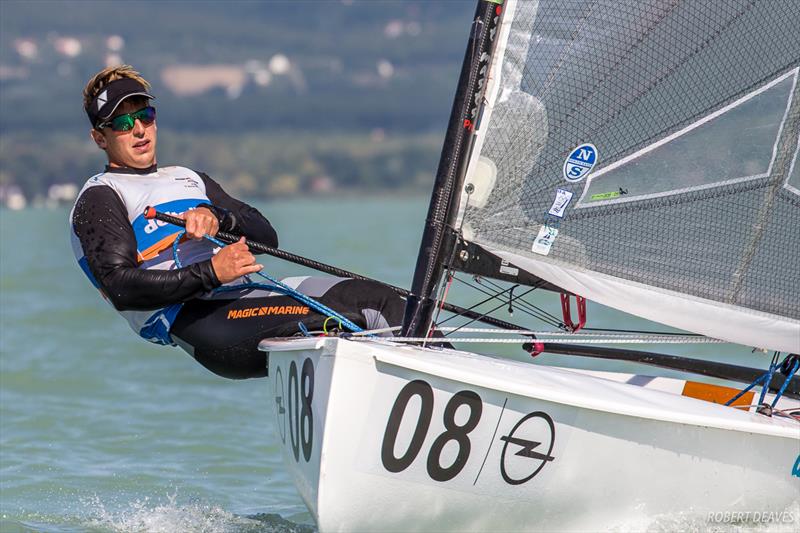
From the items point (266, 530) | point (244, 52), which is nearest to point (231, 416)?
point (266, 530)

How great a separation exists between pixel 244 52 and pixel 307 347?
220 feet

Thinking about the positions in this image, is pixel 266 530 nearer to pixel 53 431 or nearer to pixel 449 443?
pixel 449 443

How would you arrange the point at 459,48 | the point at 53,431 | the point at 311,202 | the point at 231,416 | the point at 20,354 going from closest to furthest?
the point at 53,431 → the point at 231,416 → the point at 20,354 → the point at 459,48 → the point at 311,202

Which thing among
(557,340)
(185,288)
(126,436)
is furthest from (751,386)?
(126,436)

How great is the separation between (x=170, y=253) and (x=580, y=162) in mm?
1078

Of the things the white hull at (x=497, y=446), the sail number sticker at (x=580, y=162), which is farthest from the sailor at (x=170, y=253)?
the sail number sticker at (x=580, y=162)

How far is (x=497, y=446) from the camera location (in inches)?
106

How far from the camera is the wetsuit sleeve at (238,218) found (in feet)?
10.5

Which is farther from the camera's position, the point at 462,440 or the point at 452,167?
the point at 452,167

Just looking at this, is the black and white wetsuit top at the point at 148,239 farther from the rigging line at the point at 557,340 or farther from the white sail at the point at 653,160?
the white sail at the point at 653,160

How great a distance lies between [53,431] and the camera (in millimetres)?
5016

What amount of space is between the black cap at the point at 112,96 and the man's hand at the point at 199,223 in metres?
0.34

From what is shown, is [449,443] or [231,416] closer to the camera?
[449,443]

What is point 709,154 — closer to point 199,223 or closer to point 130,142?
point 199,223
